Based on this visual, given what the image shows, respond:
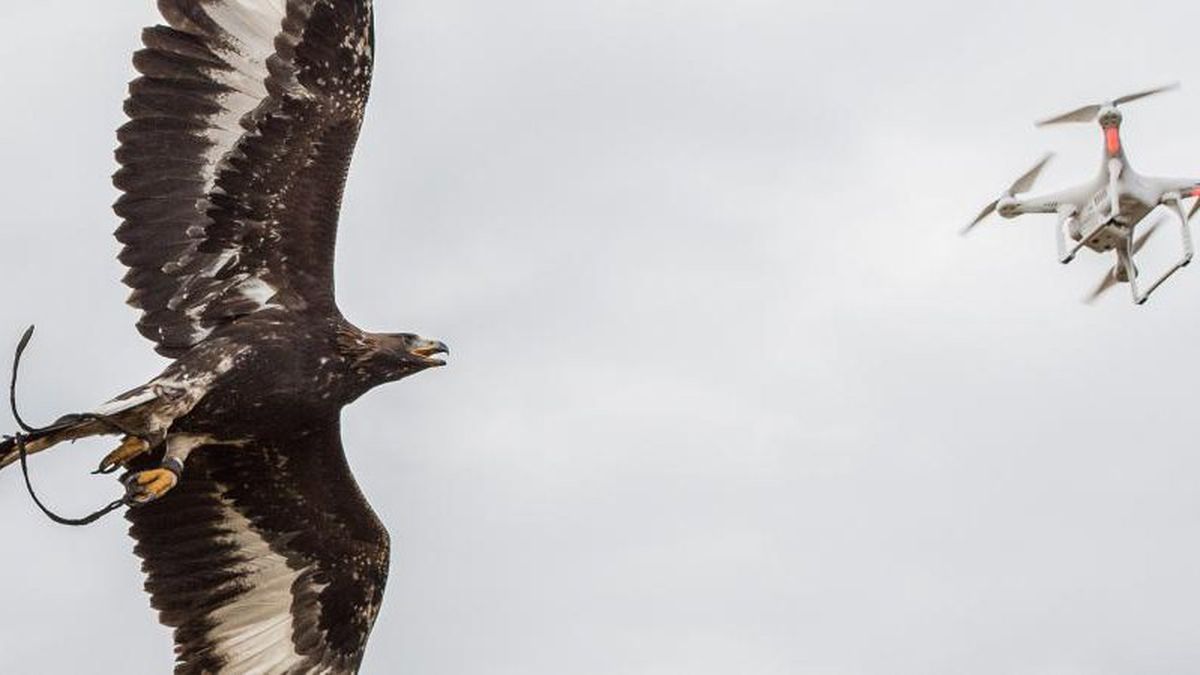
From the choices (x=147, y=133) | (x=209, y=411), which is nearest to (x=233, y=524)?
(x=209, y=411)

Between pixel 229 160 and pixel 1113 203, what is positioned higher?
pixel 1113 203

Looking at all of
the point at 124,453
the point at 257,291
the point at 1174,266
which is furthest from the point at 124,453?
the point at 1174,266

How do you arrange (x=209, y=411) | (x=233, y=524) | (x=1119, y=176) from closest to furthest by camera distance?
(x=209, y=411) → (x=233, y=524) → (x=1119, y=176)

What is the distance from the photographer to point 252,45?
1981 cm

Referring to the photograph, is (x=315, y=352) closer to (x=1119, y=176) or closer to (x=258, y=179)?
(x=258, y=179)

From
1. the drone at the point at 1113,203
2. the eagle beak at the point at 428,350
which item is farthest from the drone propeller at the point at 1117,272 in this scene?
the eagle beak at the point at 428,350

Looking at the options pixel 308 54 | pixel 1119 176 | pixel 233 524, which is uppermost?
pixel 1119 176

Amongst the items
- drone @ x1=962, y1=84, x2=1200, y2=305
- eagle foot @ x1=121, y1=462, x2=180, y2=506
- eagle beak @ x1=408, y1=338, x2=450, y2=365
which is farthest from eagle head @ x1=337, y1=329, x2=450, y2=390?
drone @ x1=962, y1=84, x2=1200, y2=305

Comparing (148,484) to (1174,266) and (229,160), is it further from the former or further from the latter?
(1174,266)

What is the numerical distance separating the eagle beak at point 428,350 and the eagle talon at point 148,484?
211 centimetres

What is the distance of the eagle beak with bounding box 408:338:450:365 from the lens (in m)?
20.2

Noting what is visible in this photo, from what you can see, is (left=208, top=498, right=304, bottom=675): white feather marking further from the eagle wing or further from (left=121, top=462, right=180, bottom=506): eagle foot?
(left=121, top=462, right=180, bottom=506): eagle foot

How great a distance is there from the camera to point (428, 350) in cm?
2031

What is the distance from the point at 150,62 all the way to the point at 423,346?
3032 millimetres
